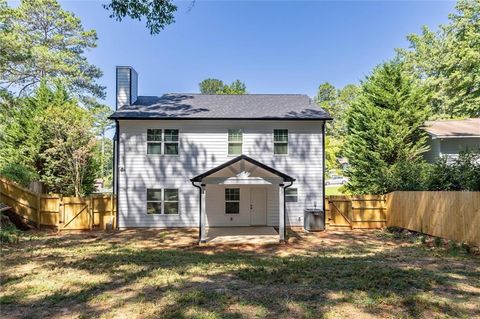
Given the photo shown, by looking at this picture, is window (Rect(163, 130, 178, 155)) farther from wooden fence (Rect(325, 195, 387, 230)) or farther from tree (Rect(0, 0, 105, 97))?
tree (Rect(0, 0, 105, 97))

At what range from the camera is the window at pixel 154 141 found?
1537 cm

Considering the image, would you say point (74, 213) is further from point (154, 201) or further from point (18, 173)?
point (18, 173)

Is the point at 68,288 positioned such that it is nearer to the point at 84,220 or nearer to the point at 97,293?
the point at 97,293

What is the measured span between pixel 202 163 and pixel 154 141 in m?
2.56

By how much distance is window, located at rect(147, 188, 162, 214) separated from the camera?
15.1 meters

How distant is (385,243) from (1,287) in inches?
448

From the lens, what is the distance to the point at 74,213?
566 inches

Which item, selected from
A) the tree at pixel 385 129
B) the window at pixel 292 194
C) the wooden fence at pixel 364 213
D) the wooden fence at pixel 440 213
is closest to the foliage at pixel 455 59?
the tree at pixel 385 129

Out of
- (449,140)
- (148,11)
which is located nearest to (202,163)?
(148,11)

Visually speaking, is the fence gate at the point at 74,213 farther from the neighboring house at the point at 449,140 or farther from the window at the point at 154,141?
the neighboring house at the point at 449,140

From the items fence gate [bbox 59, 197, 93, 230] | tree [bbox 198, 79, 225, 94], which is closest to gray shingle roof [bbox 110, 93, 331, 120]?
fence gate [bbox 59, 197, 93, 230]

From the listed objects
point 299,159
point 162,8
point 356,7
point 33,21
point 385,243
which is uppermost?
point 33,21

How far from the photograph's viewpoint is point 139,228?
15.0 meters

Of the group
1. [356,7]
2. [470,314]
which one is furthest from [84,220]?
[356,7]
